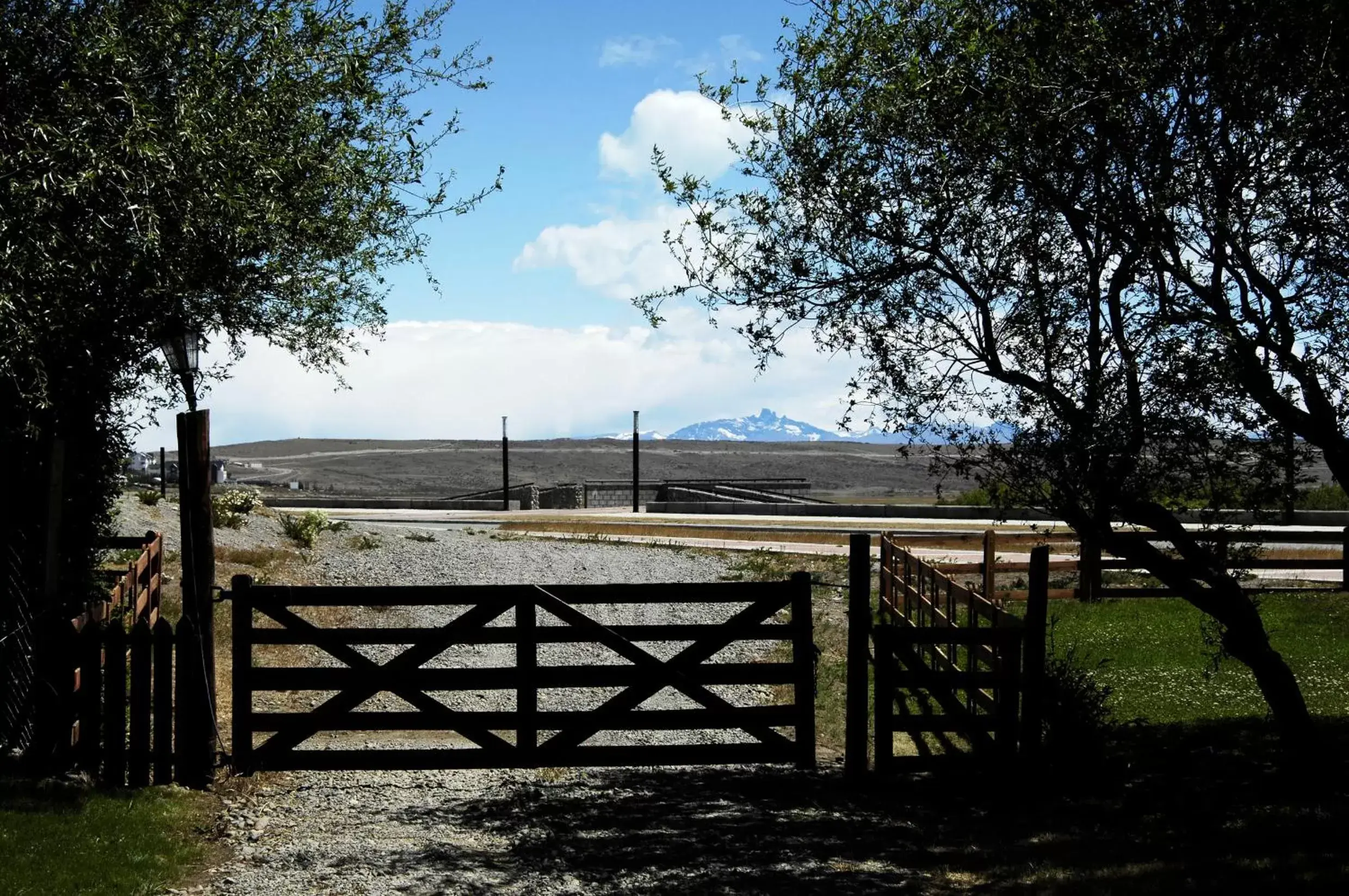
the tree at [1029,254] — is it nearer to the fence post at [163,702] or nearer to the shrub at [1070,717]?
the shrub at [1070,717]

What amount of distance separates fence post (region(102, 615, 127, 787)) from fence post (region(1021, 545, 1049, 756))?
7304 mm

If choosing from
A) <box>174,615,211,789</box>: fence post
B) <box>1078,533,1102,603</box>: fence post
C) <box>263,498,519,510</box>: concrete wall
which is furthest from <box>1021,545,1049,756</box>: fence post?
<box>263,498,519,510</box>: concrete wall

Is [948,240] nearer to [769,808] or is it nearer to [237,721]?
[769,808]

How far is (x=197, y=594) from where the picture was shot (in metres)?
10.2

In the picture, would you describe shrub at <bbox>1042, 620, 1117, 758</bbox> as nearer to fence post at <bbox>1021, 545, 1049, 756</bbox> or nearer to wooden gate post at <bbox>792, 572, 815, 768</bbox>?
fence post at <bbox>1021, 545, 1049, 756</bbox>

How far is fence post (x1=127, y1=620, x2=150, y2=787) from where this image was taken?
984 cm

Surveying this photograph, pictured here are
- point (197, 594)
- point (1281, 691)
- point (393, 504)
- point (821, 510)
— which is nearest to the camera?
point (197, 594)

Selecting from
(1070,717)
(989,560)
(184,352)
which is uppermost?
(184,352)

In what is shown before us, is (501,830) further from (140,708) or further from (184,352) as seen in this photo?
(184,352)

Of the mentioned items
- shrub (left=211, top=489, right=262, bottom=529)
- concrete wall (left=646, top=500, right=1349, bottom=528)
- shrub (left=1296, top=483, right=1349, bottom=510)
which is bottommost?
A: concrete wall (left=646, top=500, right=1349, bottom=528)

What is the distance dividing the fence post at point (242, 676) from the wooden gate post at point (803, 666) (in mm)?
4505

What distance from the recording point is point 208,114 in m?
9.91

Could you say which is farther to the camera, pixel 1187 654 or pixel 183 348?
pixel 1187 654

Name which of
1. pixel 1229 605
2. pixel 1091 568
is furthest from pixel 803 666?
pixel 1091 568
